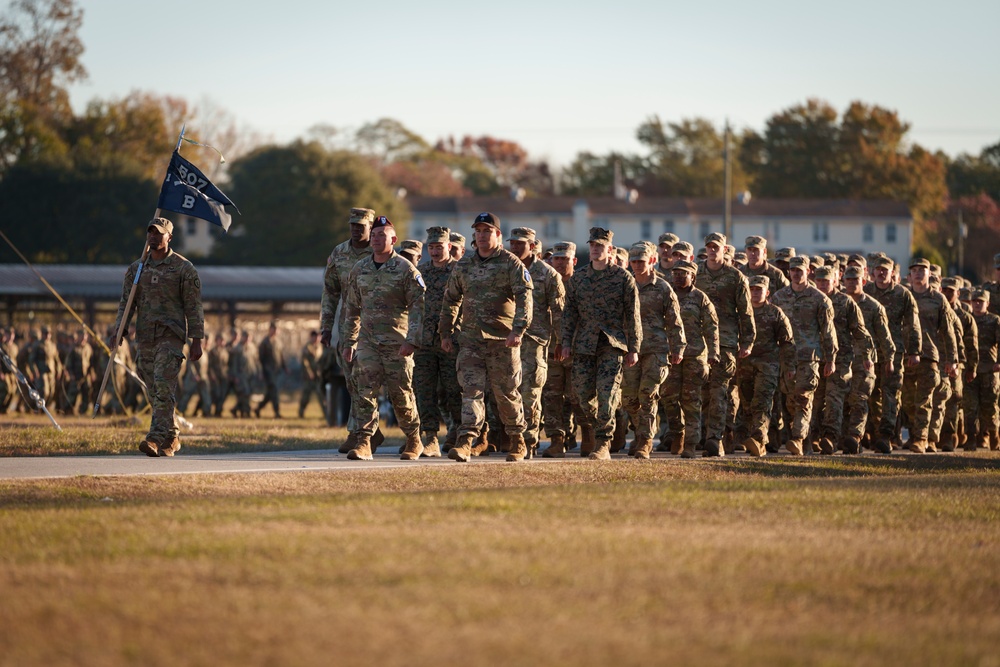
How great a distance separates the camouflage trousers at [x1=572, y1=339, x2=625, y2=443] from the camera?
15727mm

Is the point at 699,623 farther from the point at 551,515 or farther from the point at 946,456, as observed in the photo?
the point at 946,456

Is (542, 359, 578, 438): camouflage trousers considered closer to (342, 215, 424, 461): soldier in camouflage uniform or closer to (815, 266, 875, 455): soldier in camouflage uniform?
(342, 215, 424, 461): soldier in camouflage uniform

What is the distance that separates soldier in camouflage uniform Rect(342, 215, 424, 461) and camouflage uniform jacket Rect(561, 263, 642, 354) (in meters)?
1.98

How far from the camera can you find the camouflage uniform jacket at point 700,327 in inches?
653

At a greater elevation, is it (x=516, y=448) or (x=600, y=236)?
(x=600, y=236)

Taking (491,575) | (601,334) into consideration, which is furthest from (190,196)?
(491,575)

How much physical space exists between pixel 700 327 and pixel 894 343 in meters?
4.23

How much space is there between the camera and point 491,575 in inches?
314

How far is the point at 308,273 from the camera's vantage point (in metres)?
55.3

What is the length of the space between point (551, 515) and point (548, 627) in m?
3.71

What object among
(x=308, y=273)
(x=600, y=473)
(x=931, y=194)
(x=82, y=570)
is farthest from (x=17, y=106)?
(x=82, y=570)

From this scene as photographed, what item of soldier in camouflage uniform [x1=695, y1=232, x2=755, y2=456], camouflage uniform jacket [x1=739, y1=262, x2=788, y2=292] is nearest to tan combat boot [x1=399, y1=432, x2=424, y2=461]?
soldier in camouflage uniform [x1=695, y1=232, x2=755, y2=456]

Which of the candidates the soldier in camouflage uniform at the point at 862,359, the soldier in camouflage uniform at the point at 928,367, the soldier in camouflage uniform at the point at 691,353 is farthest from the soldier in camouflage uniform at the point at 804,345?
the soldier in camouflage uniform at the point at 928,367

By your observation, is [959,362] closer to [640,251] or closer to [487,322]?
[640,251]
